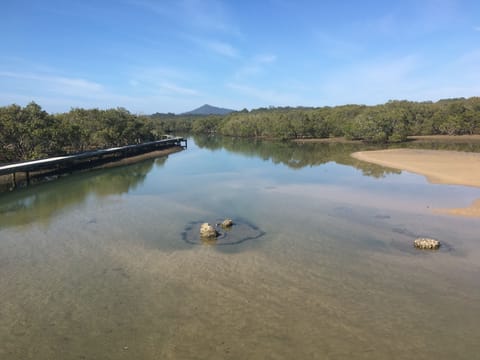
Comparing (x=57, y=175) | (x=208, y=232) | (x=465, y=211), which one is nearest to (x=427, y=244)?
(x=465, y=211)

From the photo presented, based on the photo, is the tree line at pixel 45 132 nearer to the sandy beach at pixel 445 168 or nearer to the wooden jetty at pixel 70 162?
the wooden jetty at pixel 70 162

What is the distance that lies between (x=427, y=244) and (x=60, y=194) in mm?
25022

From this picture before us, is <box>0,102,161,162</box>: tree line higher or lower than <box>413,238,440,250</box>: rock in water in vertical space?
higher

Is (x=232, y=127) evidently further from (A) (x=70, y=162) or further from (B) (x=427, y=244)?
(B) (x=427, y=244)

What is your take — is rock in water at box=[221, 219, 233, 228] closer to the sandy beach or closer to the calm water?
the calm water

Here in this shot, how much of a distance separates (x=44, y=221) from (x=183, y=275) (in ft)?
37.3

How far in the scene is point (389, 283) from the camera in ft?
37.4

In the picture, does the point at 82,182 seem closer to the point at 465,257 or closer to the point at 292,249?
the point at 292,249

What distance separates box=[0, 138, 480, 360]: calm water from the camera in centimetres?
844

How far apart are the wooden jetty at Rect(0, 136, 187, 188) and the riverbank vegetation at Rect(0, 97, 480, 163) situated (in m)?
2.15

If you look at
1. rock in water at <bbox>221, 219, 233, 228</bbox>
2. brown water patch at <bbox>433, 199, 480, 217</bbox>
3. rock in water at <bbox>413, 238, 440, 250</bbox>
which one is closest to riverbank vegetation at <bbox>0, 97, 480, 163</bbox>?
rock in water at <bbox>221, 219, 233, 228</bbox>

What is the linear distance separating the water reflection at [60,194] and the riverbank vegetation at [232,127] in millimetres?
6505

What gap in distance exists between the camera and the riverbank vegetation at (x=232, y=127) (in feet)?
117

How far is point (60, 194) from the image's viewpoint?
87.7ft
